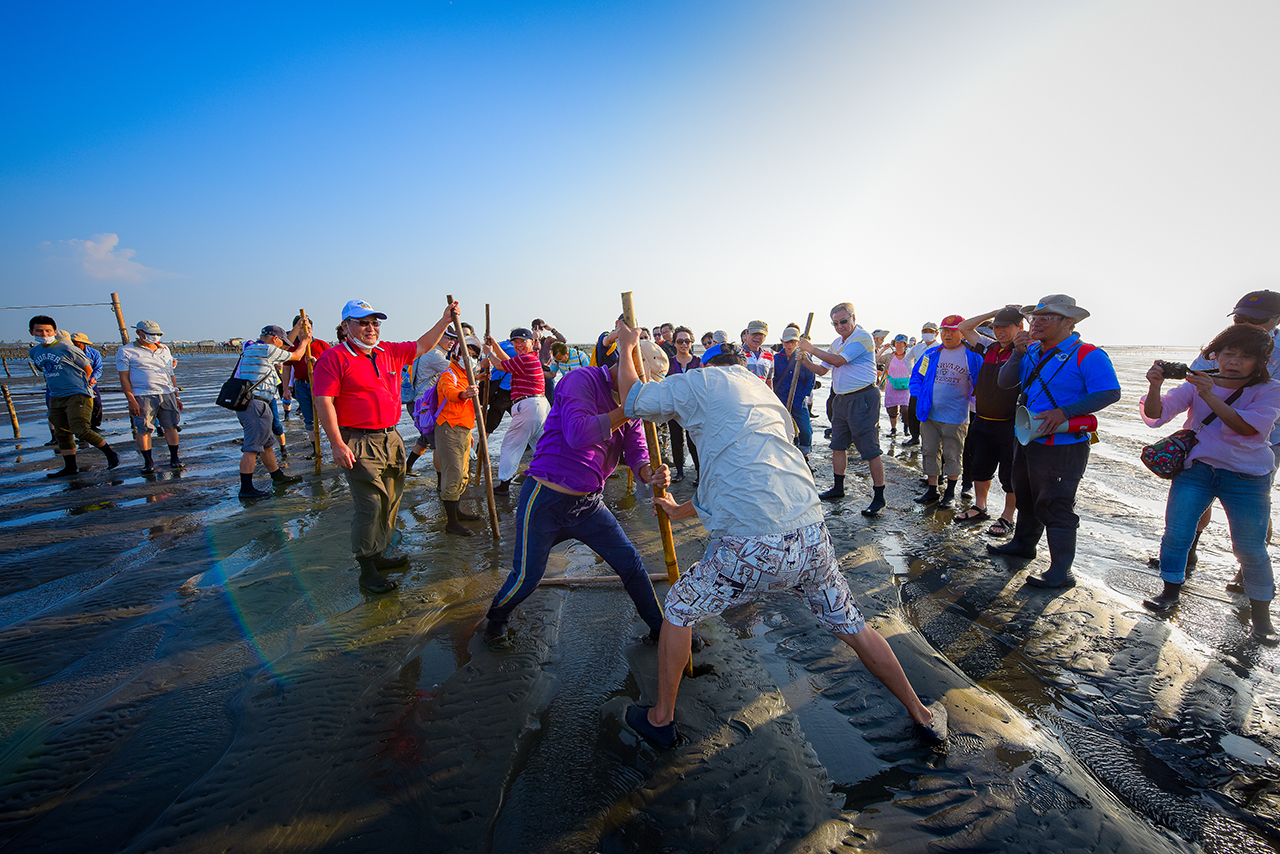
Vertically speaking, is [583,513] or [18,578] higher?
[583,513]

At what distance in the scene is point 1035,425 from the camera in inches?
162

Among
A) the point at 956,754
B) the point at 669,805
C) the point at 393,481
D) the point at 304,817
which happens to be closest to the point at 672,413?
the point at 669,805

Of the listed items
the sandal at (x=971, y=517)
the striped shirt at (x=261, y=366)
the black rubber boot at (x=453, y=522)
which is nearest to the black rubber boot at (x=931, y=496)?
the sandal at (x=971, y=517)

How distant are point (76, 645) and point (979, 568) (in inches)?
280

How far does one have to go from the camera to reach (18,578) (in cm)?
455

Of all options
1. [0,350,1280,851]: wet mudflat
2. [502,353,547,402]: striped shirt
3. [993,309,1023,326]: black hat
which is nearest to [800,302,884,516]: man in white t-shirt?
[993,309,1023,326]: black hat

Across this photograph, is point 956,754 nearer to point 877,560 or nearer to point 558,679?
point 558,679

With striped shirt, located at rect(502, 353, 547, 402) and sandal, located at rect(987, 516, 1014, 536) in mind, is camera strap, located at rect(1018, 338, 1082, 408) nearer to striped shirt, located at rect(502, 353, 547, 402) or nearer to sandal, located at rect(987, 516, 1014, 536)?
sandal, located at rect(987, 516, 1014, 536)

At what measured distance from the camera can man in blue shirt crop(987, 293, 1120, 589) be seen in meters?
3.85

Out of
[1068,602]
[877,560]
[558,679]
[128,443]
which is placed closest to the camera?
[558,679]

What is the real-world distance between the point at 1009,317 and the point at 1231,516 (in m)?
2.35

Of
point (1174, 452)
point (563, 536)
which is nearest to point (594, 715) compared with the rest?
point (563, 536)

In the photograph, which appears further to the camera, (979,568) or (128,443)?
(128,443)

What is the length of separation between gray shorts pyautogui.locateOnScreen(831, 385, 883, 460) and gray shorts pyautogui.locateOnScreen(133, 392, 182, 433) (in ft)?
35.5
